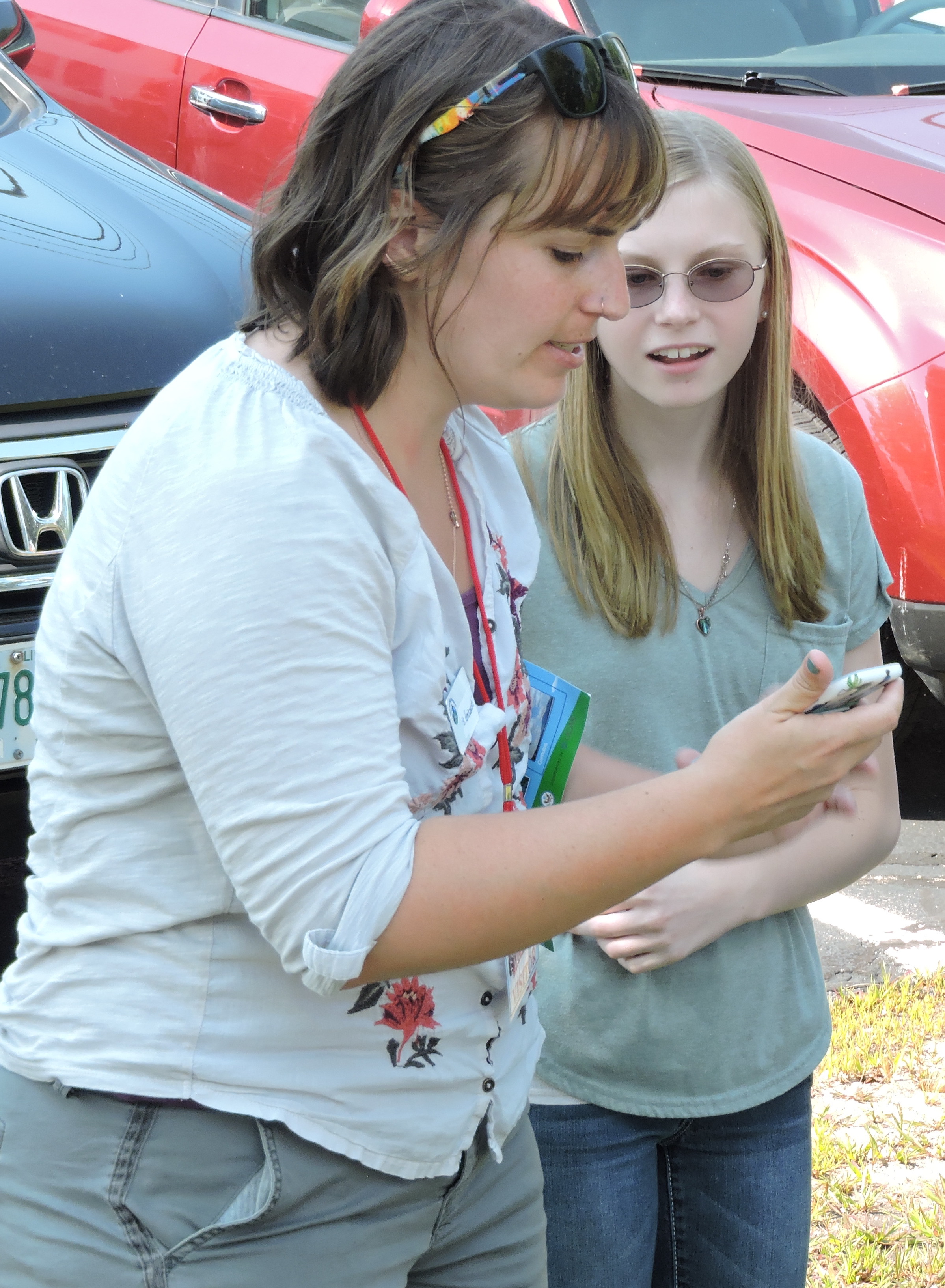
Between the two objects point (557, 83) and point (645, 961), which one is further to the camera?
→ point (645, 961)

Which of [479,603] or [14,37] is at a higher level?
[14,37]

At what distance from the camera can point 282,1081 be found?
49.8 inches

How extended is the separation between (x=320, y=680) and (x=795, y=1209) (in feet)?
3.56

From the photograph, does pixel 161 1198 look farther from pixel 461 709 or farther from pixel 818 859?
pixel 818 859

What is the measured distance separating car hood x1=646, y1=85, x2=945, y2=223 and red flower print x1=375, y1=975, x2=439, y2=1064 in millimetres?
2592

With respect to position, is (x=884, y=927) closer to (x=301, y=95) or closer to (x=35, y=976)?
(x=35, y=976)

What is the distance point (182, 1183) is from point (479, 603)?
1.97 feet

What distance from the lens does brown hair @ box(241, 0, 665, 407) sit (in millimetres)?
1268

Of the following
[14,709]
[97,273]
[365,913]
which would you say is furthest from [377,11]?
[365,913]

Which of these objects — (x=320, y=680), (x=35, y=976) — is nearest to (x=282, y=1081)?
(x=35, y=976)

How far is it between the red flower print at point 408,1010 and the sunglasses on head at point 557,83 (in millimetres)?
740

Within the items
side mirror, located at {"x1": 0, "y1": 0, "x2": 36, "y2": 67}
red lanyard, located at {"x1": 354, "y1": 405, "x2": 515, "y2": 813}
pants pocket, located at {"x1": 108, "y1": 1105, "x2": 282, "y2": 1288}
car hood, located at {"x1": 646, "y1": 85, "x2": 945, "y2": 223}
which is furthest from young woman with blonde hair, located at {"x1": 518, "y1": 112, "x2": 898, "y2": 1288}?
side mirror, located at {"x1": 0, "y1": 0, "x2": 36, "y2": 67}

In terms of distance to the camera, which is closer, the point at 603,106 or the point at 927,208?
the point at 603,106

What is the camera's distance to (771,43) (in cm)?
416
